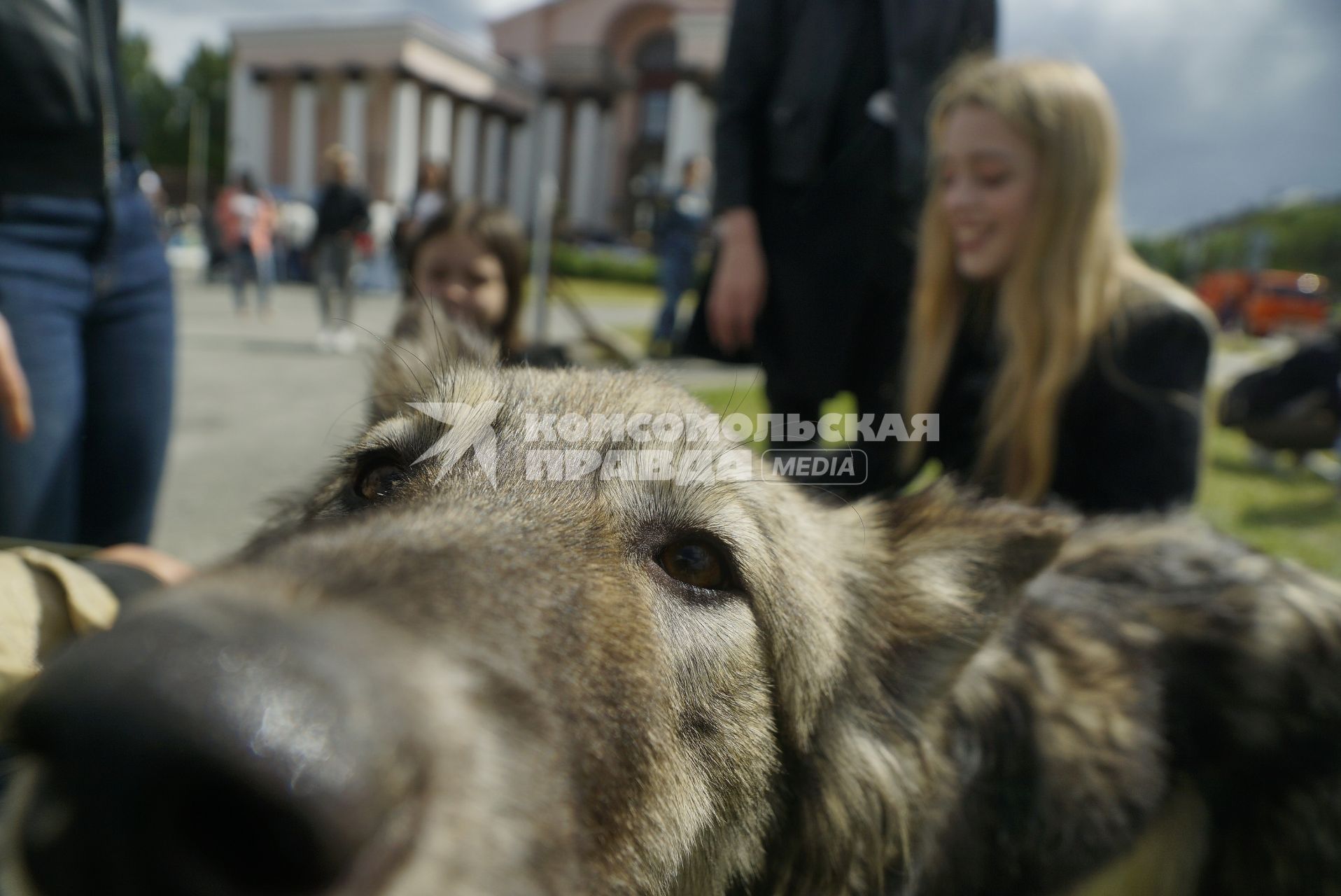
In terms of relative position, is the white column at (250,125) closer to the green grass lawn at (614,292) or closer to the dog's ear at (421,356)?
the green grass lawn at (614,292)

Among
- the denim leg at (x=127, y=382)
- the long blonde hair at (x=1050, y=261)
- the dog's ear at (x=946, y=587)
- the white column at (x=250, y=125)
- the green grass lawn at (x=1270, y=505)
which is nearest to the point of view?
the dog's ear at (x=946, y=587)

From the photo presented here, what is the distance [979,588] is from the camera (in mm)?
2205

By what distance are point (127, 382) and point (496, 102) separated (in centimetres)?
6195

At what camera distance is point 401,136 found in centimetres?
5222

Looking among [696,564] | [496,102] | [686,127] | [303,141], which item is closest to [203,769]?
[696,564]

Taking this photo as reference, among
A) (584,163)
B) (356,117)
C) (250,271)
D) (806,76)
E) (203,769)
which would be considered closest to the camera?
(203,769)

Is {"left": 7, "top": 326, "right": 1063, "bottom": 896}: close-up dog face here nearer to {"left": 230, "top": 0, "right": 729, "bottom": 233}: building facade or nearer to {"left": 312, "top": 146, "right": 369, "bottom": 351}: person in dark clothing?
{"left": 312, "top": 146, "right": 369, "bottom": 351}: person in dark clothing

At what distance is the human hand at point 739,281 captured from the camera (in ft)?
12.8

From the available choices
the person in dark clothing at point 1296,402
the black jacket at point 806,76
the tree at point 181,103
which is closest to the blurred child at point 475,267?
the black jacket at point 806,76

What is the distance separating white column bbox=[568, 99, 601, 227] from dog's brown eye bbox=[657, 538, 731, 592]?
63796 mm

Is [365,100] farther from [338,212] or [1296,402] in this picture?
[1296,402]

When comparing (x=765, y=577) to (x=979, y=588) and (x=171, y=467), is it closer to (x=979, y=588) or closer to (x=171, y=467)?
(x=979, y=588)

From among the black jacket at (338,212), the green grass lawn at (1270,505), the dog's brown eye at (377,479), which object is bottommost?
the green grass lawn at (1270,505)

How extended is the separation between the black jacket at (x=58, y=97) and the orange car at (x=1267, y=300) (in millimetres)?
38522
